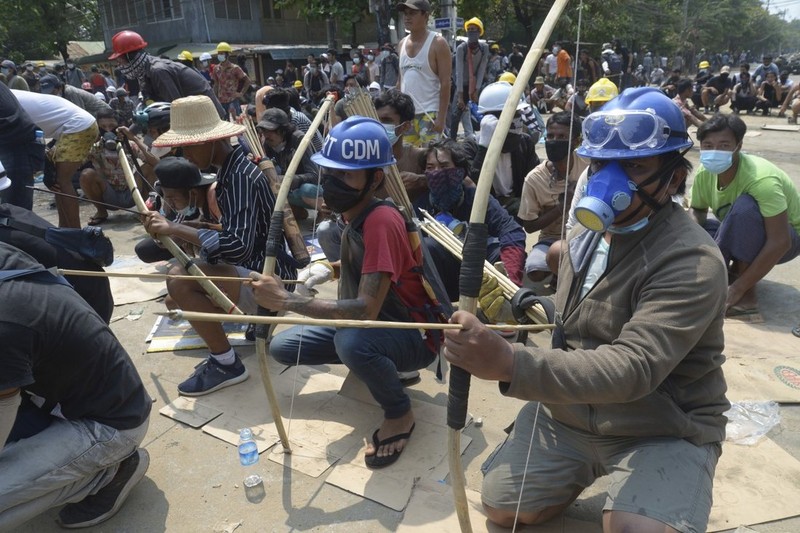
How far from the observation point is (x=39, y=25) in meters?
33.2

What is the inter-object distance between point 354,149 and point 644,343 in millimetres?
1499

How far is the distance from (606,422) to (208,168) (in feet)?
8.96

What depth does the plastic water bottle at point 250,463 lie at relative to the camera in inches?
102

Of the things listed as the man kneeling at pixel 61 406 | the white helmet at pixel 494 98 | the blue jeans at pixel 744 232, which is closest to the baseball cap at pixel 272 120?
the white helmet at pixel 494 98

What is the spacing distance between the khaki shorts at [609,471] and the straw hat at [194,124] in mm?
2343

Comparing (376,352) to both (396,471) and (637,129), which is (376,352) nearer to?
(396,471)

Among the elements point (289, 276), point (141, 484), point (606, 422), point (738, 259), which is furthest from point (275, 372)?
point (738, 259)

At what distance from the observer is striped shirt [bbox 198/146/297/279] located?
326 cm

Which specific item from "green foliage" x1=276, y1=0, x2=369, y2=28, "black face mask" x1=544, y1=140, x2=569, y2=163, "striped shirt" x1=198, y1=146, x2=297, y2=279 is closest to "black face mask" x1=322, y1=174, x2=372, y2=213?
"striped shirt" x1=198, y1=146, x2=297, y2=279

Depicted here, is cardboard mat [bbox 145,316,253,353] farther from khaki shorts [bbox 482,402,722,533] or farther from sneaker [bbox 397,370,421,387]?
khaki shorts [bbox 482,402,722,533]

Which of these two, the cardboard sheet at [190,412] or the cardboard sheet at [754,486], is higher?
the cardboard sheet at [754,486]

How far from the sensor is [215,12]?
26.4m

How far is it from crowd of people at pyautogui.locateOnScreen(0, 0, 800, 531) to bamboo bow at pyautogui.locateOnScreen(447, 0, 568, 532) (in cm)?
15

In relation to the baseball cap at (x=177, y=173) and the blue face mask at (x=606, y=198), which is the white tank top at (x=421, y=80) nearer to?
the baseball cap at (x=177, y=173)
